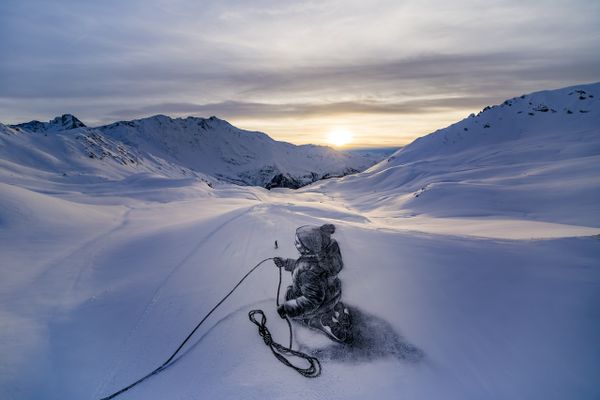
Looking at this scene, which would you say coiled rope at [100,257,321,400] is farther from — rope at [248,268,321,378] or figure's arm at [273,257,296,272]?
figure's arm at [273,257,296,272]

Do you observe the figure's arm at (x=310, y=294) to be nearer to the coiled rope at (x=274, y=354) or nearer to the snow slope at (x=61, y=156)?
the coiled rope at (x=274, y=354)

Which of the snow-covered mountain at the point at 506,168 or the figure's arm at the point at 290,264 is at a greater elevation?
the snow-covered mountain at the point at 506,168

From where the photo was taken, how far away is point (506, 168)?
156 ft

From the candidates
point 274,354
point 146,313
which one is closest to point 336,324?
point 274,354

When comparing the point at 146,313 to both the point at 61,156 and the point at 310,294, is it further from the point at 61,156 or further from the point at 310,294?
the point at 61,156

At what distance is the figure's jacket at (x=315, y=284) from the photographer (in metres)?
4.96

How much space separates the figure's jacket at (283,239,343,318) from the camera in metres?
4.96

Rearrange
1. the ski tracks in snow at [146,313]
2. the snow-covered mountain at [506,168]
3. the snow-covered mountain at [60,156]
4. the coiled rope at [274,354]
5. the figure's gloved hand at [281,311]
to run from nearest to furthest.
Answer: the coiled rope at [274,354] → the ski tracks in snow at [146,313] → the figure's gloved hand at [281,311] → the snow-covered mountain at [506,168] → the snow-covered mountain at [60,156]

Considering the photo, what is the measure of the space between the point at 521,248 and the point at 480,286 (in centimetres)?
178

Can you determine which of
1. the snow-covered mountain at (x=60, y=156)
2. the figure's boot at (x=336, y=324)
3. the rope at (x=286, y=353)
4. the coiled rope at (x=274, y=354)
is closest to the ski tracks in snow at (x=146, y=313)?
the coiled rope at (x=274, y=354)

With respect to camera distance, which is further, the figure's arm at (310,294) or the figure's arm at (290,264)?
the figure's arm at (290,264)

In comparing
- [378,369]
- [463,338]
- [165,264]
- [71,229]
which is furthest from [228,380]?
[71,229]

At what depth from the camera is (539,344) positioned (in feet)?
14.5

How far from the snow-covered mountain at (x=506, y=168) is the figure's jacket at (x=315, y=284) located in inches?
637
